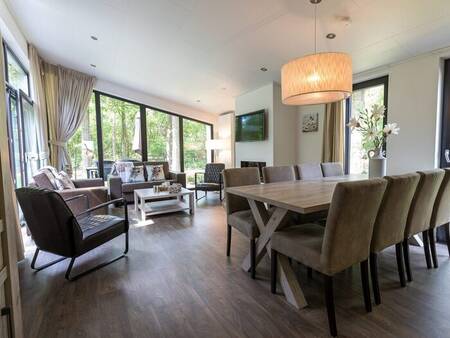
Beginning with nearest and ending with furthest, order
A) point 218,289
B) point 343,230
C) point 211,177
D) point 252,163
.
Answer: point 343,230
point 218,289
point 252,163
point 211,177

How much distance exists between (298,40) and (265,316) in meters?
3.12

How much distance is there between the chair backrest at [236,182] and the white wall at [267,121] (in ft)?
7.09

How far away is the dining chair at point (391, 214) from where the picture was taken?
167 centimetres

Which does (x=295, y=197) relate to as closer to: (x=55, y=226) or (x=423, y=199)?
(x=423, y=199)

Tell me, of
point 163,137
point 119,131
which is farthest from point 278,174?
point 119,131

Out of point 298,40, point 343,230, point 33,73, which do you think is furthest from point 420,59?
point 33,73

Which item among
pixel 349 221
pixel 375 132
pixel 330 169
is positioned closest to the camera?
pixel 349 221

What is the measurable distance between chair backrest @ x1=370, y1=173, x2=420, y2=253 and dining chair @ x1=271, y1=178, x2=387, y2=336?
14 centimetres

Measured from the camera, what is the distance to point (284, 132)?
482 centimetres

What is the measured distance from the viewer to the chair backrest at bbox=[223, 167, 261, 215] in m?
2.54

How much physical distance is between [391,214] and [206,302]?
4.92 ft

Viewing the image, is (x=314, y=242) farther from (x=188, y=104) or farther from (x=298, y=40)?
(x=188, y=104)

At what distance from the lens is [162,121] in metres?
6.77

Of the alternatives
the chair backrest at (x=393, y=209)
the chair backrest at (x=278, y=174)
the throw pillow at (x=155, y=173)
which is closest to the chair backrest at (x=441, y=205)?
the chair backrest at (x=393, y=209)
